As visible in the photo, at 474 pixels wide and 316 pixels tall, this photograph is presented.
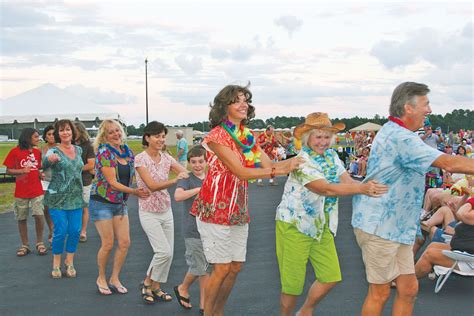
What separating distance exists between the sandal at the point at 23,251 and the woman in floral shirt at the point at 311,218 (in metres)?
4.82

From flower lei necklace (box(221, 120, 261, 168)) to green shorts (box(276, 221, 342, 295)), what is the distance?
517 mm

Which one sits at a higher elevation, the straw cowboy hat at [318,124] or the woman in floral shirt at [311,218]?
the straw cowboy hat at [318,124]

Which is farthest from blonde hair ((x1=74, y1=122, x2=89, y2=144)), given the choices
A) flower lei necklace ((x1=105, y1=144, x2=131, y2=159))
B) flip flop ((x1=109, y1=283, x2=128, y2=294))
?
flip flop ((x1=109, y1=283, x2=128, y2=294))

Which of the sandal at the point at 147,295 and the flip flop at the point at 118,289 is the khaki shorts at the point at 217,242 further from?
the flip flop at the point at 118,289

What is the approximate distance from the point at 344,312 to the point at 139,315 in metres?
1.86

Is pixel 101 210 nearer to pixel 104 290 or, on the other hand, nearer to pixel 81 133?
pixel 104 290

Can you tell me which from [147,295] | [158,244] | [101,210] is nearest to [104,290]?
[147,295]

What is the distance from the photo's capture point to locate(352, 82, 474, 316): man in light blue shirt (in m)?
3.86

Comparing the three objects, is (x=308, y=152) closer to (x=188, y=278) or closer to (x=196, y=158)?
(x=196, y=158)

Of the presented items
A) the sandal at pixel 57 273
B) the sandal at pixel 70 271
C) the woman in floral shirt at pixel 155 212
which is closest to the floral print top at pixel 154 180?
the woman in floral shirt at pixel 155 212

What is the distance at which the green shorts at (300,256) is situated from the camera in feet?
14.5

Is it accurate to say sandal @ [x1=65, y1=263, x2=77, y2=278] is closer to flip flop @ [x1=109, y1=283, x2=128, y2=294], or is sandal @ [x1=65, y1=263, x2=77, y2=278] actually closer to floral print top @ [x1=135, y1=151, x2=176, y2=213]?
flip flop @ [x1=109, y1=283, x2=128, y2=294]

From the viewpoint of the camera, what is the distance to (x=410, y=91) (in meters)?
3.88

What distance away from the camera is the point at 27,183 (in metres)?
8.38
